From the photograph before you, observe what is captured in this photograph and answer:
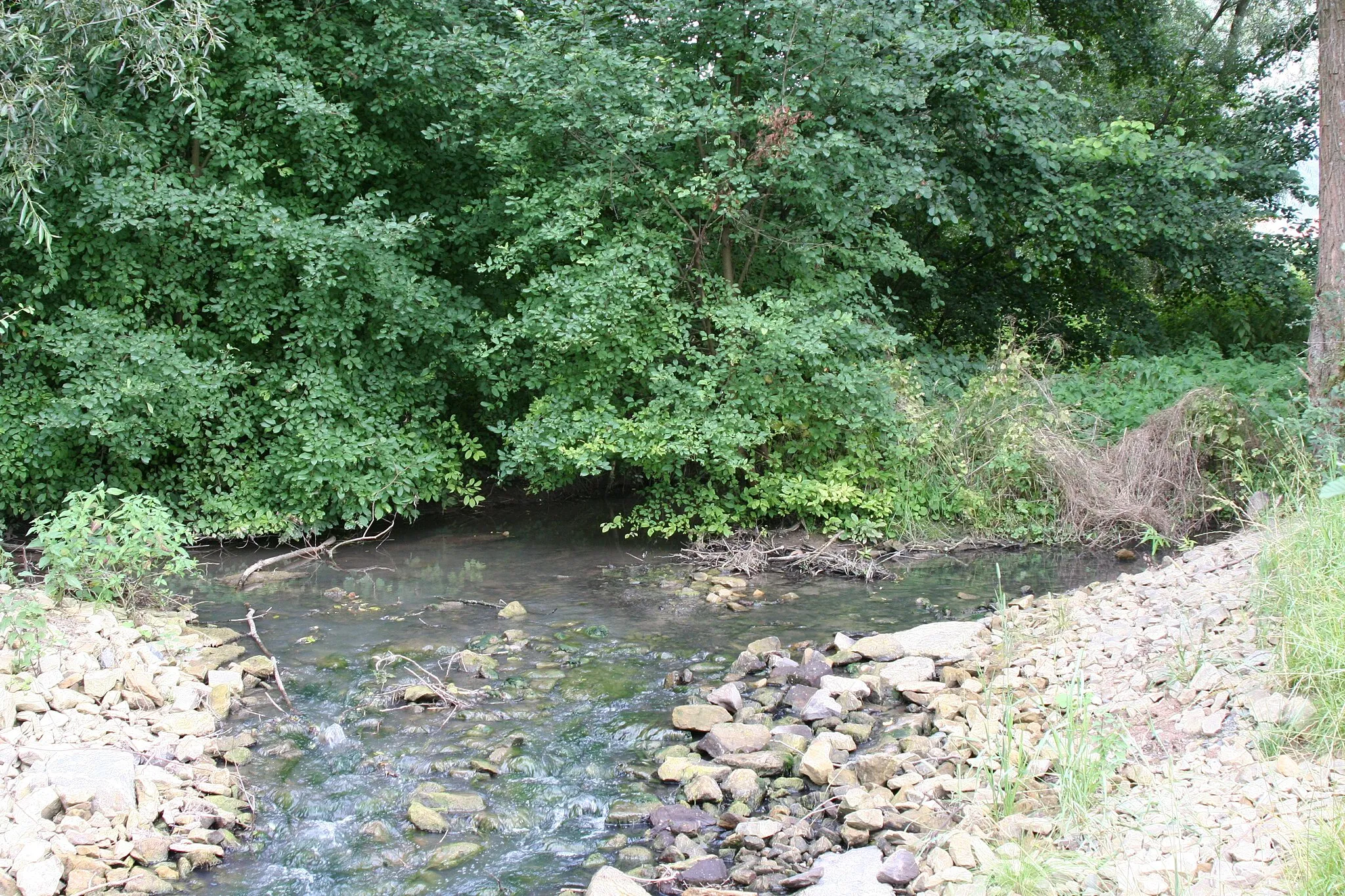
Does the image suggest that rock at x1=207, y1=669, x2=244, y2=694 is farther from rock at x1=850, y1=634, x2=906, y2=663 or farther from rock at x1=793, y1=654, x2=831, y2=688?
rock at x1=850, y1=634, x2=906, y2=663

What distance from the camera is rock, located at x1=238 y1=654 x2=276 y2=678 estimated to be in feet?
19.7

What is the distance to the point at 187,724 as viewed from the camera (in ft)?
16.9

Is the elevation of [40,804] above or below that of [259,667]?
above

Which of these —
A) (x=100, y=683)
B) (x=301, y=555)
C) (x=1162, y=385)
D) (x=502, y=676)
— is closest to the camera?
(x=100, y=683)

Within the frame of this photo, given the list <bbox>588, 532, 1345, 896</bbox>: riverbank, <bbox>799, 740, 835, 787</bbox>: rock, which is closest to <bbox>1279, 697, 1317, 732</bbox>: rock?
<bbox>588, 532, 1345, 896</bbox>: riverbank

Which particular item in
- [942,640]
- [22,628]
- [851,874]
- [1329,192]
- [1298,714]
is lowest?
[851,874]

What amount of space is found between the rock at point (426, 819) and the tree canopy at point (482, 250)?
4528 mm

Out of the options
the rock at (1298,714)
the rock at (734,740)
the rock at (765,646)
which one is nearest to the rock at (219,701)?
the rock at (734,740)

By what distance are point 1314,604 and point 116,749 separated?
17.8 ft

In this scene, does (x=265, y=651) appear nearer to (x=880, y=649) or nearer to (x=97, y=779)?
(x=97, y=779)

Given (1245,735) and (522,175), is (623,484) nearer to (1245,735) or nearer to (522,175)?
(522,175)

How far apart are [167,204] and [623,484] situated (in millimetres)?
5626

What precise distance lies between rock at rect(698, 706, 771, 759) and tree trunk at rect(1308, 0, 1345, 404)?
560 centimetres

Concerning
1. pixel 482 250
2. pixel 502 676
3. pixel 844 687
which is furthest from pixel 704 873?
pixel 482 250
